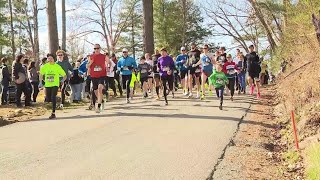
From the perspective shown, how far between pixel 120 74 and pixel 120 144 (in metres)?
9.09

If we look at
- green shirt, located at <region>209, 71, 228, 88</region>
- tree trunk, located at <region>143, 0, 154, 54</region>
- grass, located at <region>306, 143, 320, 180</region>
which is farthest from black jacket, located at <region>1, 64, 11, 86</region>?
grass, located at <region>306, 143, 320, 180</region>

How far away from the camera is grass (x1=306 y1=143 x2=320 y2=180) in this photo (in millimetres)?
6583

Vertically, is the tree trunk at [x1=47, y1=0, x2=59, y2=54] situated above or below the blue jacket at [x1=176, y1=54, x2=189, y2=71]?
above

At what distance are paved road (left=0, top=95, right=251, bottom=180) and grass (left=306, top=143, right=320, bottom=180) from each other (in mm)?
1449

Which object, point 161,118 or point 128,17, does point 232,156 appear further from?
point 128,17

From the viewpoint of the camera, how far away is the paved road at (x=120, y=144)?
269 inches

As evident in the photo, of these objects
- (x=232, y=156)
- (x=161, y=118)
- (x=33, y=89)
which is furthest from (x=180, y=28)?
(x=232, y=156)

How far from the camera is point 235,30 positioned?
202 feet

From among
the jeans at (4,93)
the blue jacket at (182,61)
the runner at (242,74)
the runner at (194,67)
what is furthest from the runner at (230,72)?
the jeans at (4,93)

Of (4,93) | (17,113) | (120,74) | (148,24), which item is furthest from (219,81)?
(148,24)

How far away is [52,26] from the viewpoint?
21.0 m

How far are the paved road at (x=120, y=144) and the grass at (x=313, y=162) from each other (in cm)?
145

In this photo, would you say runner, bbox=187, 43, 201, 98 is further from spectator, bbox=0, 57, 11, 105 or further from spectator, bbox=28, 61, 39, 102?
spectator, bbox=0, 57, 11, 105

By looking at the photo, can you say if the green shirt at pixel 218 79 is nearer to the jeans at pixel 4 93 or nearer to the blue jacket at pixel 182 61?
the blue jacket at pixel 182 61
